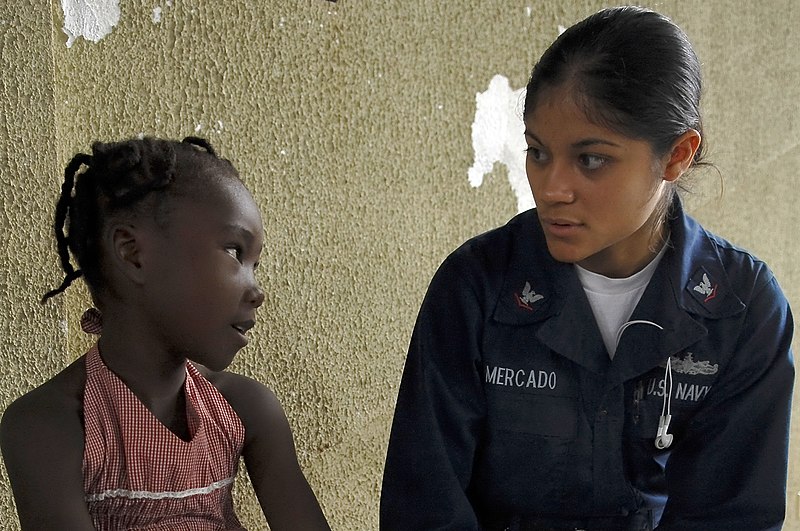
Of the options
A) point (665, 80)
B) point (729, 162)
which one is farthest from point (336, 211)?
point (729, 162)

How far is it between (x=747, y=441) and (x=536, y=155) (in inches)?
24.2

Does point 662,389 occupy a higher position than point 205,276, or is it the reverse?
point 205,276

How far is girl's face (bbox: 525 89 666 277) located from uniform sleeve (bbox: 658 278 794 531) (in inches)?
12.1

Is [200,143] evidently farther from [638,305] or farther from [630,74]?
[638,305]

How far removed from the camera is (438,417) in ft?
5.25

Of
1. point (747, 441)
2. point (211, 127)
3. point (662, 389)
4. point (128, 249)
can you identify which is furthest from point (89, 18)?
point (747, 441)

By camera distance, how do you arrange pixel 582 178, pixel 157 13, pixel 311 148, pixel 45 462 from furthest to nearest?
pixel 311 148
pixel 157 13
pixel 582 178
pixel 45 462

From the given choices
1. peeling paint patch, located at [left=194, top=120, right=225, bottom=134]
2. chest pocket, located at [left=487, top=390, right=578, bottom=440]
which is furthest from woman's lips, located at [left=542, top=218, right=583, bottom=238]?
peeling paint patch, located at [left=194, top=120, right=225, bottom=134]

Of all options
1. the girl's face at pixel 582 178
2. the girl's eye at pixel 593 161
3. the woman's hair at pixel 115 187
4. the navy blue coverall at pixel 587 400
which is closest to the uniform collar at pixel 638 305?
the navy blue coverall at pixel 587 400

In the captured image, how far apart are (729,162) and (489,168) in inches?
38.2

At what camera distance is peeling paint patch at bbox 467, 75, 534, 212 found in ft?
6.98

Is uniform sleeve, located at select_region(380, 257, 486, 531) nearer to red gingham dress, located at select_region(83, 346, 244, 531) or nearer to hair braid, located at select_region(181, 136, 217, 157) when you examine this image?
red gingham dress, located at select_region(83, 346, 244, 531)

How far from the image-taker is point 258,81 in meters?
1.73

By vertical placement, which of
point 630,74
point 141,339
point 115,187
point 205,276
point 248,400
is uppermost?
point 630,74
